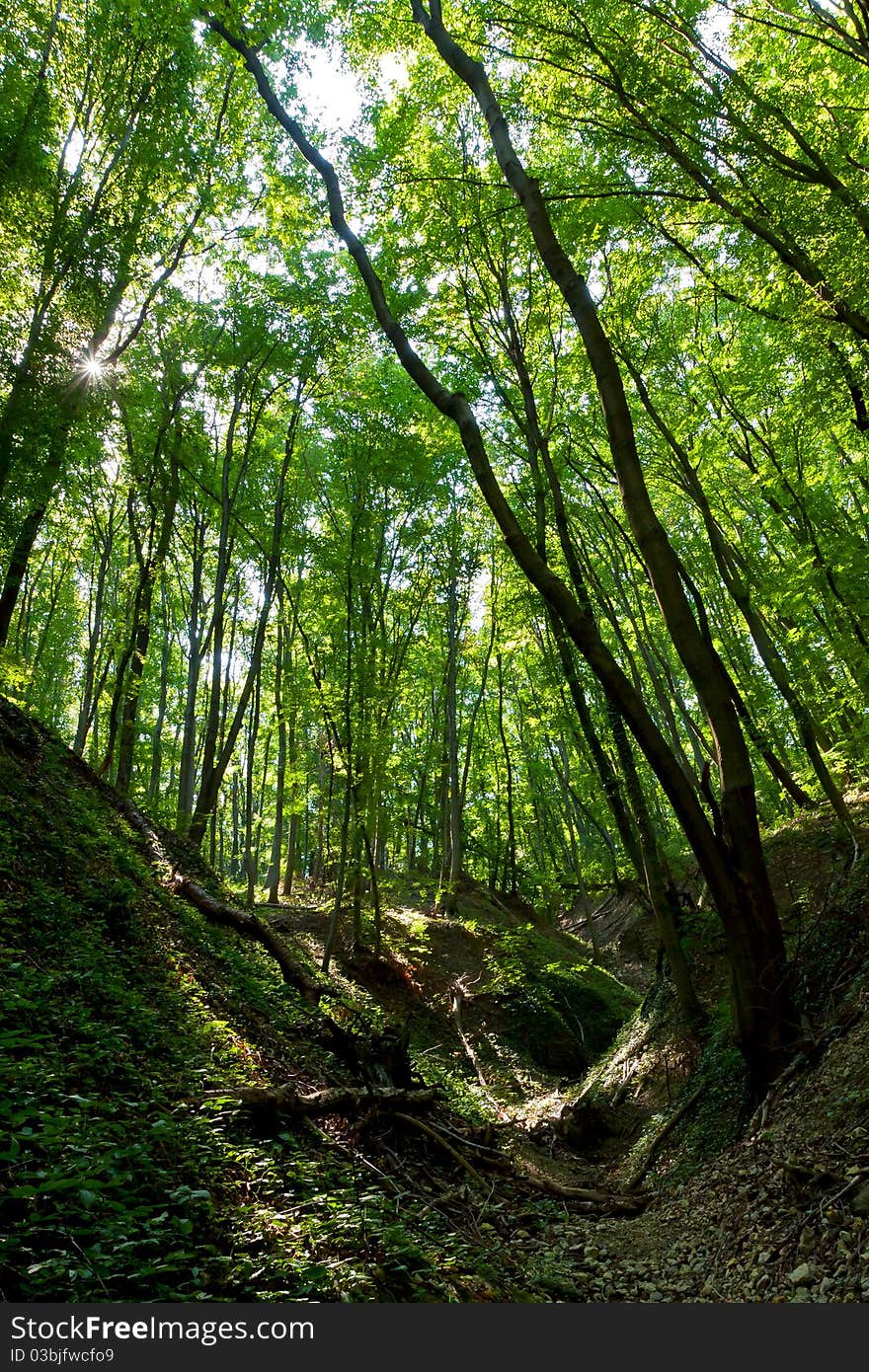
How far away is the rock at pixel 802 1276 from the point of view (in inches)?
116

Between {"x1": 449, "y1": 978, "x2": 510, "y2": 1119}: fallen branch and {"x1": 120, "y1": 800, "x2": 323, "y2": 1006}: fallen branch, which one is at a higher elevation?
{"x1": 120, "y1": 800, "x2": 323, "y2": 1006}: fallen branch

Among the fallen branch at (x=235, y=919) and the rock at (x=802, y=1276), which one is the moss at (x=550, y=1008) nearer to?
the fallen branch at (x=235, y=919)

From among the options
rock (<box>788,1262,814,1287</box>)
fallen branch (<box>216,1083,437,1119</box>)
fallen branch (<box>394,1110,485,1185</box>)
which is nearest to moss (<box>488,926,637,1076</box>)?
fallen branch (<box>216,1083,437,1119</box>)

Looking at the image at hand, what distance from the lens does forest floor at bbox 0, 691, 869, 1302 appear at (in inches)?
97.6

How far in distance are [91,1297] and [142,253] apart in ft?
37.3

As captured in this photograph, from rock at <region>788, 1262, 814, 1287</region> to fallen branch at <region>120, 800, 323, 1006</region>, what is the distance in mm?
5230

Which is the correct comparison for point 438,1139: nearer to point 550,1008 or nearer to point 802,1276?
point 802,1276

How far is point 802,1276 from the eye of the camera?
9.69 ft

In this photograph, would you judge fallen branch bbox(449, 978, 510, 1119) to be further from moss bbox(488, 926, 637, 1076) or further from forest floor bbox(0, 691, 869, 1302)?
moss bbox(488, 926, 637, 1076)

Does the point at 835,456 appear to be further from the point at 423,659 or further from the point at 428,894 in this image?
the point at 428,894

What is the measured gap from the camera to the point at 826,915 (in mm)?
5504

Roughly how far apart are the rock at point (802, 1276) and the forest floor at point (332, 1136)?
11 mm

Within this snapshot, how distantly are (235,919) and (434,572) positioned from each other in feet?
33.5

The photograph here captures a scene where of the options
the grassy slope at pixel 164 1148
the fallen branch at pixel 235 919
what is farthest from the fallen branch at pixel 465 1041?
the grassy slope at pixel 164 1148
